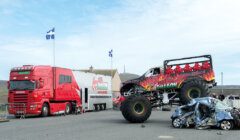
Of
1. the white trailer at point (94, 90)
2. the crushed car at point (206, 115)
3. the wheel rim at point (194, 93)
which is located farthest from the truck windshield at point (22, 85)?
the crushed car at point (206, 115)

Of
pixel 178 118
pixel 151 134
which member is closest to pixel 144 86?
pixel 178 118

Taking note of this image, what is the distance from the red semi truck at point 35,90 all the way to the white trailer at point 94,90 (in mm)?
4311

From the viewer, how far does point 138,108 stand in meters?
21.9

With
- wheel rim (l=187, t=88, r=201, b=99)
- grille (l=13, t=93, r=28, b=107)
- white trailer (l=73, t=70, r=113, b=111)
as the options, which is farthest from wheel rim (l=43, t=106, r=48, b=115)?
wheel rim (l=187, t=88, r=201, b=99)

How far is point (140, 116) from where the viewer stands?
21797 millimetres

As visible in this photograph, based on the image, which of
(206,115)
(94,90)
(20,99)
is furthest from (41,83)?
(206,115)

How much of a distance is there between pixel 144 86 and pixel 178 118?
4.76 meters

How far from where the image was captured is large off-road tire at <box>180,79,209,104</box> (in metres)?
21.9

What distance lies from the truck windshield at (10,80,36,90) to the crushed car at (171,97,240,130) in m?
13.4

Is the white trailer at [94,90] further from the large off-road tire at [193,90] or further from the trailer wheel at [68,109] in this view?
the large off-road tire at [193,90]

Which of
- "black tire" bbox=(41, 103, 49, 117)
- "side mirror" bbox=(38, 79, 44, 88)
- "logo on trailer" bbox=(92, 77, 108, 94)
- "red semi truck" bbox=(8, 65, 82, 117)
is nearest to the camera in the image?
"red semi truck" bbox=(8, 65, 82, 117)

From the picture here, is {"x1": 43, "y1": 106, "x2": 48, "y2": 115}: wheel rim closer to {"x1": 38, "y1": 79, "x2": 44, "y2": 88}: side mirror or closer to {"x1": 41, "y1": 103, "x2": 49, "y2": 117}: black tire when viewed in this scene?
{"x1": 41, "y1": 103, "x2": 49, "y2": 117}: black tire

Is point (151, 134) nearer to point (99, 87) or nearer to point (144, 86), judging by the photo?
point (144, 86)

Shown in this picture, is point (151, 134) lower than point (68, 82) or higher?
lower
